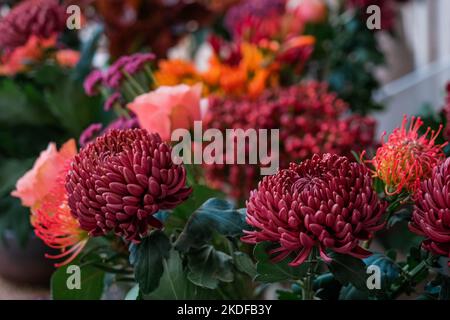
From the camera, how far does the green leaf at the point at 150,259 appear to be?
0.29 metres

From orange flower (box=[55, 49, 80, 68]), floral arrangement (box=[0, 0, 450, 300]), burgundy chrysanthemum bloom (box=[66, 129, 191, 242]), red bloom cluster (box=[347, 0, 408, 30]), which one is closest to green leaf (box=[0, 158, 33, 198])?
floral arrangement (box=[0, 0, 450, 300])

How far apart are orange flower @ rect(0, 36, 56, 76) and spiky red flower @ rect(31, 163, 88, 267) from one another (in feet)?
0.79

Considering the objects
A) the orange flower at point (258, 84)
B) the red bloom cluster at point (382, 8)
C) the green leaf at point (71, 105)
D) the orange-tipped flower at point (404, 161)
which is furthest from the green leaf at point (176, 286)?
the red bloom cluster at point (382, 8)

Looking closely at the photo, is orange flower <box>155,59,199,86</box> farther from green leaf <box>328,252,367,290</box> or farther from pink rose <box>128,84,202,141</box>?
green leaf <box>328,252,367,290</box>

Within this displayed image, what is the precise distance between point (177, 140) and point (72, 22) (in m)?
0.13

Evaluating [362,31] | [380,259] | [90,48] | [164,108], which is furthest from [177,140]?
[362,31]

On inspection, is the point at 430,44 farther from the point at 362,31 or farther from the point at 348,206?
the point at 348,206

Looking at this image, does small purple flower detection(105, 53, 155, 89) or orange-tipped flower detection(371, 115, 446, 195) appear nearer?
orange-tipped flower detection(371, 115, 446, 195)

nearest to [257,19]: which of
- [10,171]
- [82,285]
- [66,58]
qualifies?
[66,58]

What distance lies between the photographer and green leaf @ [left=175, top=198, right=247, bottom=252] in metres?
0.30

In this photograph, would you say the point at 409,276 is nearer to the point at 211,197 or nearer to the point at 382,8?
the point at 211,197

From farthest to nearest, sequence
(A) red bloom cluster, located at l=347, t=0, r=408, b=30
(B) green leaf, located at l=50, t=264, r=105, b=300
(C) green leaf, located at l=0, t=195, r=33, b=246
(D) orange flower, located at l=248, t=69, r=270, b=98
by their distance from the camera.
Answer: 1. (A) red bloom cluster, located at l=347, t=0, r=408, b=30
2. (D) orange flower, located at l=248, t=69, r=270, b=98
3. (C) green leaf, located at l=0, t=195, r=33, b=246
4. (B) green leaf, located at l=50, t=264, r=105, b=300

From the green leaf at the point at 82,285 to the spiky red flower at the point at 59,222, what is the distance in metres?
0.02

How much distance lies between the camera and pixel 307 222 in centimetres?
25
